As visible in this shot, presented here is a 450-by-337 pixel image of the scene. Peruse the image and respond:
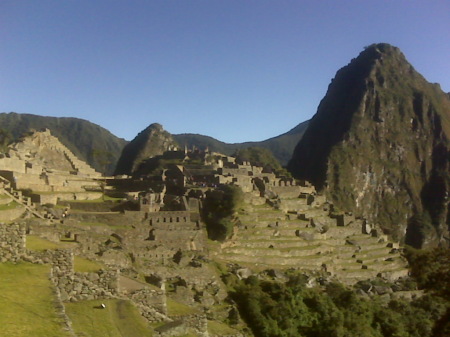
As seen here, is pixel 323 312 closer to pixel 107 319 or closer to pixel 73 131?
pixel 107 319

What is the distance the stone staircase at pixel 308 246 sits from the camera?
31500 millimetres

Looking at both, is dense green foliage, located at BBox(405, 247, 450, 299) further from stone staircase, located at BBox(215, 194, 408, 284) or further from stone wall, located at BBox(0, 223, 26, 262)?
stone staircase, located at BBox(215, 194, 408, 284)

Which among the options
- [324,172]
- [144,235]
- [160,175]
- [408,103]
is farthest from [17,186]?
[408,103]

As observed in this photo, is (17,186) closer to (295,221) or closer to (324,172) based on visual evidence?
(295,221)

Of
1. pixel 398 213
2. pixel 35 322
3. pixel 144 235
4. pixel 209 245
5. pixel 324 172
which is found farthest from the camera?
pixel 398 213

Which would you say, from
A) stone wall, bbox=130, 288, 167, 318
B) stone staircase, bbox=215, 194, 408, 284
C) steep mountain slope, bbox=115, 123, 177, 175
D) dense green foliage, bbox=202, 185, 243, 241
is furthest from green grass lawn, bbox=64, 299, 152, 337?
steep mountain slope, bbox=115, 123, 177, 175

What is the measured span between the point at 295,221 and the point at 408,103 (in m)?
125

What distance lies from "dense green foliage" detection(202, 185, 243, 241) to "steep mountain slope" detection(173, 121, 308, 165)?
7335 centimetres

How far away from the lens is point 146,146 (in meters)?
76.4

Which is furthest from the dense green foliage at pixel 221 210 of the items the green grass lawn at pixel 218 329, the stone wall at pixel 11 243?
the stone wall at pixel 11 243

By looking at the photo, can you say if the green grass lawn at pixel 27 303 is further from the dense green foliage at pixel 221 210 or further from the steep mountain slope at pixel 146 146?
the steep mountain slope at pixel 146 146

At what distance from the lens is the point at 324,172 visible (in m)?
124

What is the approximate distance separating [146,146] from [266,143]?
8427 centimetres

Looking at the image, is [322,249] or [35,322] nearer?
[35,322]
